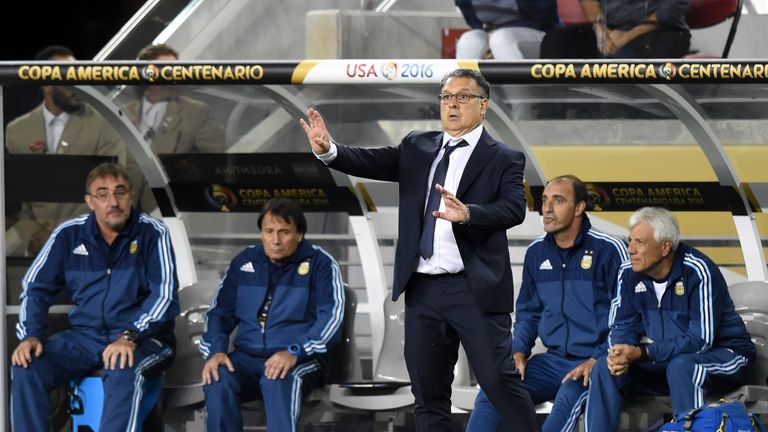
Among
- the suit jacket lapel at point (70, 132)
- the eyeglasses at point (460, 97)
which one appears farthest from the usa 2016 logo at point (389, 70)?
the suit jacket lapel at point (70, 132)

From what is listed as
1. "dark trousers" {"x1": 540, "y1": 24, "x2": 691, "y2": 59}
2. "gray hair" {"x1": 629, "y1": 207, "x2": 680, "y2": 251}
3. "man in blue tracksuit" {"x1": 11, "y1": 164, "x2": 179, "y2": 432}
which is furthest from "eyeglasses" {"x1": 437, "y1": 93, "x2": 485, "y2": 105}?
"dark trousers" {"x1": 540, "y1": 24, "x2": 691, "y2": 59}

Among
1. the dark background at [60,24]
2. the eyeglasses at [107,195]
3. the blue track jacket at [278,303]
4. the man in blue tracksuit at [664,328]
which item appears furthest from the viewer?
the dark background at [60,24]

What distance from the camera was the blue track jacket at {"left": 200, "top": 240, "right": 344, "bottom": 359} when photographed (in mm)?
6840

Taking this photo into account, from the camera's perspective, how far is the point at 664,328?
6461 millimetres

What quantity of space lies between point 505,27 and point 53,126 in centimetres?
258

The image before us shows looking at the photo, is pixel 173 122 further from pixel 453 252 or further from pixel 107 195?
pixel 453 252

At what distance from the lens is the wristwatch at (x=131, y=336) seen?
22.1 feet

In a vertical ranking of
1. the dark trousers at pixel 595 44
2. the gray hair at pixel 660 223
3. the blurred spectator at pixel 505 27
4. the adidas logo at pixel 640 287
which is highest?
the blurred spectator at pixel 505 27

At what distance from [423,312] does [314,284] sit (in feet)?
5.49

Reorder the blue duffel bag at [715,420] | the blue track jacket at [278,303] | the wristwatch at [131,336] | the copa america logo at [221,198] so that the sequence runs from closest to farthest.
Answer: the blue duffel bag at [715,420]
the wristwatch at [131,336]
the blue track jacket at [278,303]
the copa america logo at [221,198]

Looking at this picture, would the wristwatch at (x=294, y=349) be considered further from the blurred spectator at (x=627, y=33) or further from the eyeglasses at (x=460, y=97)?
the blurred spectator at (x=627, y=33)

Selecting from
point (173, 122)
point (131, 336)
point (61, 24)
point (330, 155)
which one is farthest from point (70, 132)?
point (61, 24)

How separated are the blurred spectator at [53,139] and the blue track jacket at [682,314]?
107 inches

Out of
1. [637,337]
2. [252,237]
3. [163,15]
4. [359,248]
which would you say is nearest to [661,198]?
[637,337]
